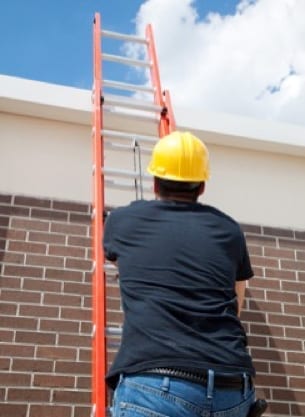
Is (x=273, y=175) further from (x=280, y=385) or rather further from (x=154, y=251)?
(x=154, y=251)

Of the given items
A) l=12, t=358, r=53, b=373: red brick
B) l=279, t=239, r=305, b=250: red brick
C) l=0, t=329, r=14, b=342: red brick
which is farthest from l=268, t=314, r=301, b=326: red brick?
l=0, t=329, r=14, b=342: red brick

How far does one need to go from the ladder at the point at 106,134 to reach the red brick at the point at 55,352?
68cm

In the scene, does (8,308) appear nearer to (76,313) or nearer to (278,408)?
(76,313)

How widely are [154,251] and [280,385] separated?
9.07 feet

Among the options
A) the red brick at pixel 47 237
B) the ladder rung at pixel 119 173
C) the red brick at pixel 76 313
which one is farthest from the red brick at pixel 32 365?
the ladder rung at pixel 119 173

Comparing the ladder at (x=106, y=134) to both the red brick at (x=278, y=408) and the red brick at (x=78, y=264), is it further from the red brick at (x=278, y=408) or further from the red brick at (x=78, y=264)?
the red brick at (x=278, y=408)

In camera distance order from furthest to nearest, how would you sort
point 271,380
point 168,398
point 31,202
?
point 271,380 < point 31,202 < point 168,398

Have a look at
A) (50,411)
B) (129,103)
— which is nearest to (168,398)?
(50,411)

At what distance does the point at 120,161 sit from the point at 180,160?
2.37m

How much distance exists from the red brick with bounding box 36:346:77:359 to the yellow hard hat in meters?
1.98

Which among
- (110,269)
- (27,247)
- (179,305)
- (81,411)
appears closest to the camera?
(179,305)

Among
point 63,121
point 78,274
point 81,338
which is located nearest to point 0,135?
point 63,121

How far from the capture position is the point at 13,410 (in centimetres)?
364

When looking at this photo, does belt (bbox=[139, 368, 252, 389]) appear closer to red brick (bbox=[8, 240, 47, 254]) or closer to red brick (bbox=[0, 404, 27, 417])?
red brick (bbox=[0, 404, 27, 417])
